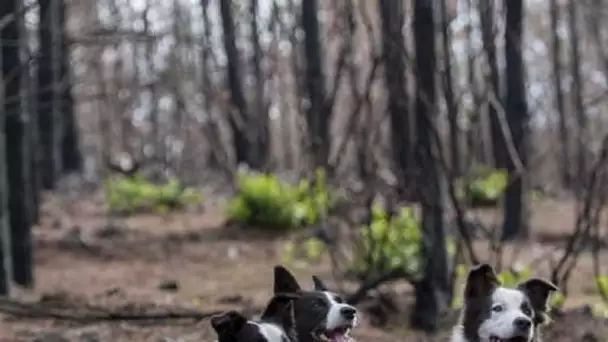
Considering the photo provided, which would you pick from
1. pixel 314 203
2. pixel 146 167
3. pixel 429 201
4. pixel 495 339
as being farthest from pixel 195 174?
pixel 495 339

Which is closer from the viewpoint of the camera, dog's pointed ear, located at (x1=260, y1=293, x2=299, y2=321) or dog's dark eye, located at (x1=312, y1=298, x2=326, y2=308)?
dog's pointed ear, located at (x1=260, y1=293, x2=299, y2=321)

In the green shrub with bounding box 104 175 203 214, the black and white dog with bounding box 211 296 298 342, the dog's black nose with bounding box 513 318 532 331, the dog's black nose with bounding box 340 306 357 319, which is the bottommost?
the green shrub with bounding box 104 175 203 214

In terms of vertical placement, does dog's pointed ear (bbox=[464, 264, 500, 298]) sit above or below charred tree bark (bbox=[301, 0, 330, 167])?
below

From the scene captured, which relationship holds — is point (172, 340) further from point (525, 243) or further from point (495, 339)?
point (525, 243)

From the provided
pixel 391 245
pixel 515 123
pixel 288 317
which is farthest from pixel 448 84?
pixel 515 123

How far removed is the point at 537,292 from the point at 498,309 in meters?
0.46

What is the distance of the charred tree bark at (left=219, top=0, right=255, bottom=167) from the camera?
25.5 metres

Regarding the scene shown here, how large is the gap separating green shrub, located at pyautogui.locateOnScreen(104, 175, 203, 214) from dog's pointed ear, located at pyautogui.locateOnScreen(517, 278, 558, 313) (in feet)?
52.4

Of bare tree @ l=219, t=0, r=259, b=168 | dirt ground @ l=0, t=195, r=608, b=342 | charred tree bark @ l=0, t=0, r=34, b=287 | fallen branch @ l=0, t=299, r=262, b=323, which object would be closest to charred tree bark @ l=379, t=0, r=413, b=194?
dirt ground @ l=0, t=195, r=608, b=342

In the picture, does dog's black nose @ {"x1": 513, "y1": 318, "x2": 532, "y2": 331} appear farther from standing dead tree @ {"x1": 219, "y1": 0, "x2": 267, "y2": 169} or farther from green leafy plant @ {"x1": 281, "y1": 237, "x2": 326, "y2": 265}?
standing dead tree @ {"x1": 219, "y1": 0, "x2": 267, "y2": 169}

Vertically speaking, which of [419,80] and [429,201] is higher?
[419,80]

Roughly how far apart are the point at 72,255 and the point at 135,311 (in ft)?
23.4

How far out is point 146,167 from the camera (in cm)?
3856

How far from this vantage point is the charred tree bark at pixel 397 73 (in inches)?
455
